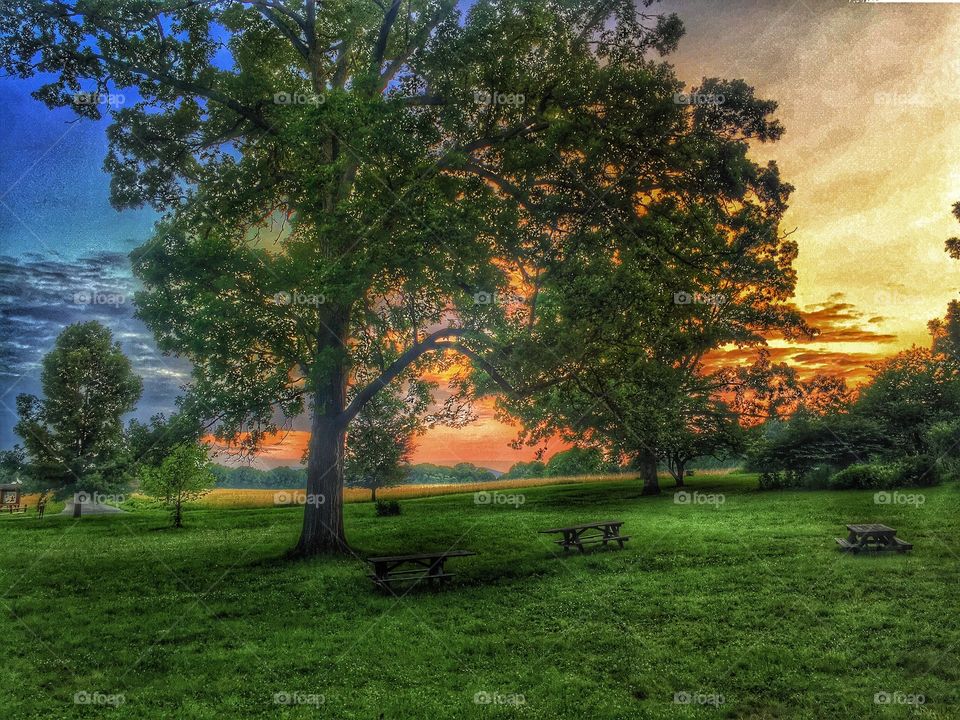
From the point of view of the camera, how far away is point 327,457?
447 inches

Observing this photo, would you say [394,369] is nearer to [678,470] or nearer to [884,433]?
[678,470]

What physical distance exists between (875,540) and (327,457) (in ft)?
32.7

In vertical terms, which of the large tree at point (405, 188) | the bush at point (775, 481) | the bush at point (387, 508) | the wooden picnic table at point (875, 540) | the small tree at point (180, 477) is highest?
the large tree at point (405, 188)

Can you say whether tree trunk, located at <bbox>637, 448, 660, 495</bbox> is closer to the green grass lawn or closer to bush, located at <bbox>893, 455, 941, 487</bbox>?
bush, located at <bbox>893, 455, 941, 487</bbox>

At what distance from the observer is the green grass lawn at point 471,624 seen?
6539mm

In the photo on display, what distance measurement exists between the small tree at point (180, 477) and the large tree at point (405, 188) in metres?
0.85

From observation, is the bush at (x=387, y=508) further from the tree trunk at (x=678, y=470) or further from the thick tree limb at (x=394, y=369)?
the tree trunk at (x=678, y=470)

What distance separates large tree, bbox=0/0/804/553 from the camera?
10758mm

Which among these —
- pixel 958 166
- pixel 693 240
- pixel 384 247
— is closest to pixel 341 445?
pixel 384 247

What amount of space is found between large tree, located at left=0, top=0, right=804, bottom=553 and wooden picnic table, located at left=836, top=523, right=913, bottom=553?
5218mm

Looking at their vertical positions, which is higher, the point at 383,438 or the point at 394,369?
the point at 394,369

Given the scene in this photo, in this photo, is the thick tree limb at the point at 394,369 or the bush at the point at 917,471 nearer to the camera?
the thick tree limb at the point at 394,369

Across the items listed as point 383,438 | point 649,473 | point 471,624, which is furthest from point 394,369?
point 649,473

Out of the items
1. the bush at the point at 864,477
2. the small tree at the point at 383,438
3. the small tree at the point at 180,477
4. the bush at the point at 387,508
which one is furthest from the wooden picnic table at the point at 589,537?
the bush at the point at 864,477
